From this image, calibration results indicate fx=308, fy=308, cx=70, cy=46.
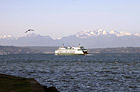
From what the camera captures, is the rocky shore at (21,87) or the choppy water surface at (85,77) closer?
the rocky shore at (21,87)

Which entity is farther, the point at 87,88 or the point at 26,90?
Result: the point at 87,88

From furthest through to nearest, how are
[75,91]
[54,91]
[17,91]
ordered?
[75,91]
[54,91]
[17,91]

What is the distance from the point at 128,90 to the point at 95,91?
3787mm

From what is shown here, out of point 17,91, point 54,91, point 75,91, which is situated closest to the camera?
point 17,91

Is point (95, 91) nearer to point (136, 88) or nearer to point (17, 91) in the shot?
point (136, 88)

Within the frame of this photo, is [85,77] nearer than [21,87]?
No

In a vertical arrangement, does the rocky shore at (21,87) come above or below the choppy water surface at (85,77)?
above

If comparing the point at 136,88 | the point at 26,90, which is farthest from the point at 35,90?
the point at 136,88

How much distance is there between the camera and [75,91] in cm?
3316

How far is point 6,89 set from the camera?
22.4m

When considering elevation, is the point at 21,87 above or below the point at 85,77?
above

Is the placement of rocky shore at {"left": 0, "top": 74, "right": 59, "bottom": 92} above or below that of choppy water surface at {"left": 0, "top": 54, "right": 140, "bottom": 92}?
above

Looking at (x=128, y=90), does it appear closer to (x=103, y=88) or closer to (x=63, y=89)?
(x=103, y=88)

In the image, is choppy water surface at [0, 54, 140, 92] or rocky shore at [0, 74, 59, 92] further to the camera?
choppy water surface at [0, 54, 140, 92]
